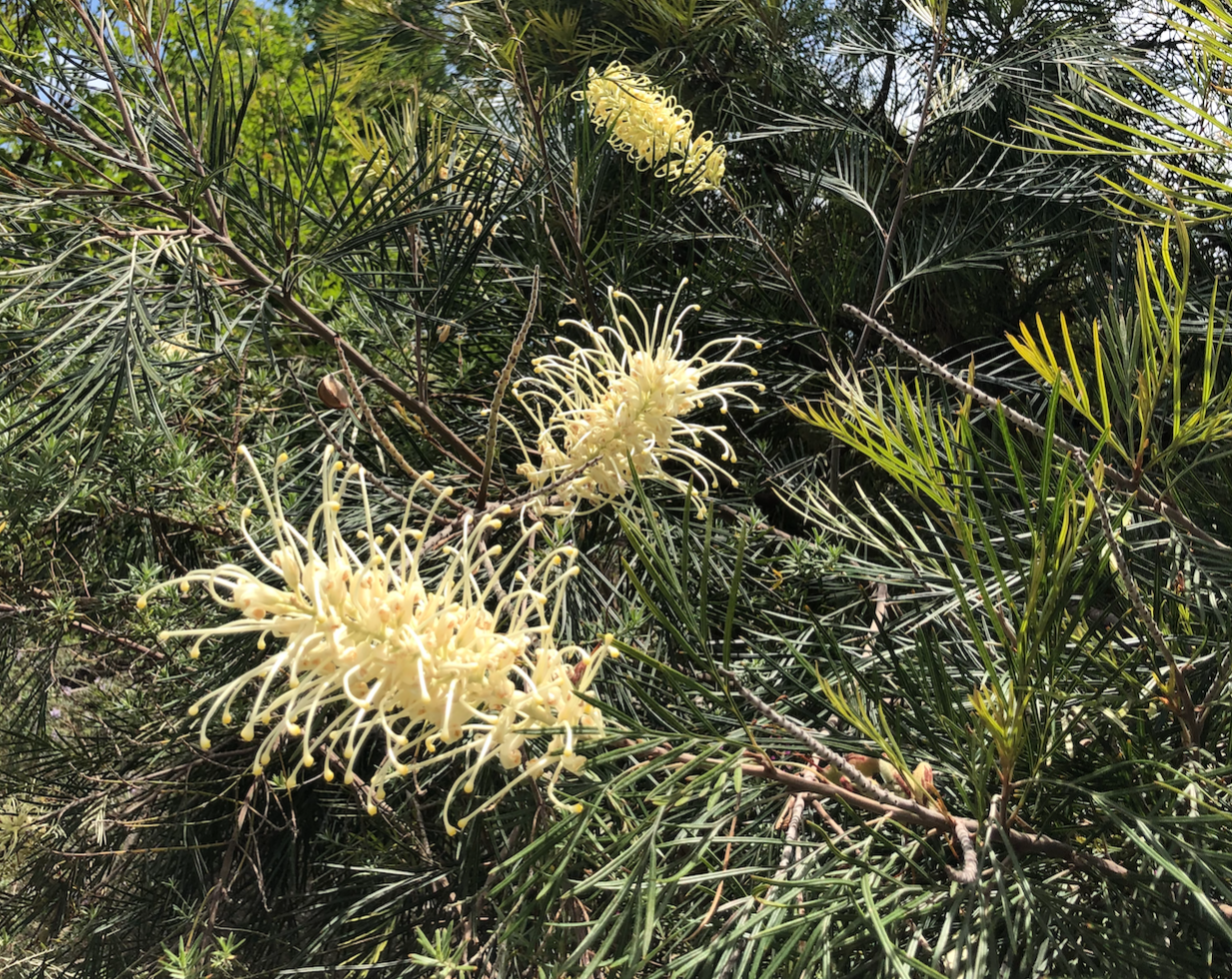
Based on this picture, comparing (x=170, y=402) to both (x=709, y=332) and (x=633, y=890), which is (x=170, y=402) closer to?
(x=709, y=332)

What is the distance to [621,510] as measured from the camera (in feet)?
2.04

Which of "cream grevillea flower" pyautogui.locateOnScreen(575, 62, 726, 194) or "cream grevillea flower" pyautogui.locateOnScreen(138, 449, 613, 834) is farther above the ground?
"cream grevillea flower" pyautogui.locateOnScreen(575, 62, 726, 194)

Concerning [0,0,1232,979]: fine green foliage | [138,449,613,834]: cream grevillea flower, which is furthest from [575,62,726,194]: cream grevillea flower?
[138,449,613,834]: cream grevillea flower

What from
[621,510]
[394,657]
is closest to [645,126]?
[621,510]

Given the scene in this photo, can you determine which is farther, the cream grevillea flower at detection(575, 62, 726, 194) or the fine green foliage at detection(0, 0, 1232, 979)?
the cream grevillea flower at detection(575, 62, 726, 194)

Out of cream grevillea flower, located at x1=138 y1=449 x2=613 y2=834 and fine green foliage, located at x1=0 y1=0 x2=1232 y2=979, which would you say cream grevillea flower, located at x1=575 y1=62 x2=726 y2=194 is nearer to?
fine green foliage, located at x1=0 y1=0 x2=1232 y2=979

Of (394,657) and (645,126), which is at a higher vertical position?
(645,126)

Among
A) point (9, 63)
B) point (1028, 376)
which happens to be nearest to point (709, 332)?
point (1028, 376)

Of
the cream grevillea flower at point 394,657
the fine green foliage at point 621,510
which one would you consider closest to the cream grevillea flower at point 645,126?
the fine green foliage at point 621,510

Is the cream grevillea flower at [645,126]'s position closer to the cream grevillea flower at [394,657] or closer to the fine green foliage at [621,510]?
the fine green foliage at [621,510]

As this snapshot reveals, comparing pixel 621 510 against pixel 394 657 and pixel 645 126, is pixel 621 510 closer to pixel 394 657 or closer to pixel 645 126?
pixel 394 657

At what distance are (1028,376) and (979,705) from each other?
0.97 m

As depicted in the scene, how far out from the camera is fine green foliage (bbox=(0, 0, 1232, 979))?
469 millimetres

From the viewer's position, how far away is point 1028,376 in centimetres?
129
